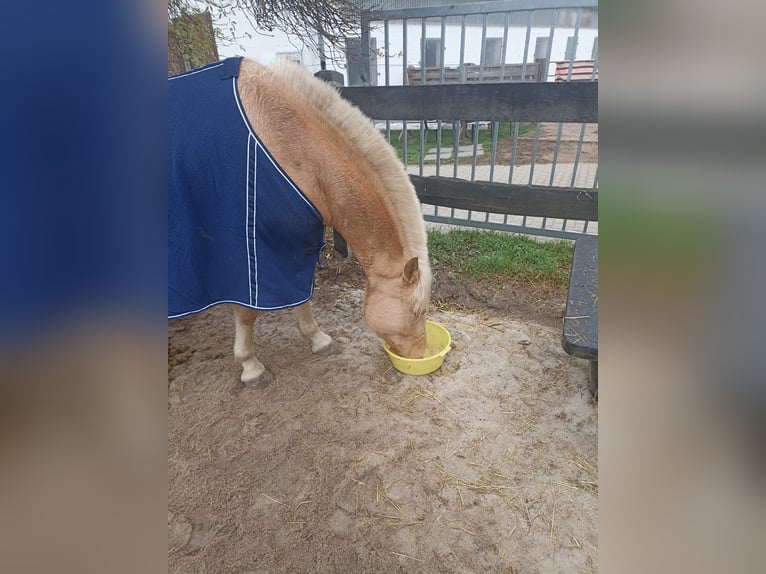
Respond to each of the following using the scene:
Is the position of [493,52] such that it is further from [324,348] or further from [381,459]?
[381,459]

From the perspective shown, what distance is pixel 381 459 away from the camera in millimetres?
2223

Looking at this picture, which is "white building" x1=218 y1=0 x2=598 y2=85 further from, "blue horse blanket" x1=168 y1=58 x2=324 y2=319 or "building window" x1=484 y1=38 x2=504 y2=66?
"blue horse blanket" x1=168 y1=58 x2=324 y2=319

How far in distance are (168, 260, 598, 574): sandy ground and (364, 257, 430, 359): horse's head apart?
1.45 ft

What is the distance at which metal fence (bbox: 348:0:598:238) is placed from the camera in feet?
14.6

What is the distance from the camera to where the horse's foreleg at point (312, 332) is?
118 inches

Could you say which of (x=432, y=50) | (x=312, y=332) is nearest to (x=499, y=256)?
(x=312, y=332)

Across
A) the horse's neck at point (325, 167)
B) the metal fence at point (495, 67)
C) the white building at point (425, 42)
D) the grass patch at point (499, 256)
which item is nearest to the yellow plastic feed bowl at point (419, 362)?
the horse's neck at point (325, 167)

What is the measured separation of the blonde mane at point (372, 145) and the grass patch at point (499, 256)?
1.95 meters

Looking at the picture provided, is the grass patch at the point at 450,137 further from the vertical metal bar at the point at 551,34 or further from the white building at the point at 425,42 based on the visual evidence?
the vertical metal bar at the point at 551,34

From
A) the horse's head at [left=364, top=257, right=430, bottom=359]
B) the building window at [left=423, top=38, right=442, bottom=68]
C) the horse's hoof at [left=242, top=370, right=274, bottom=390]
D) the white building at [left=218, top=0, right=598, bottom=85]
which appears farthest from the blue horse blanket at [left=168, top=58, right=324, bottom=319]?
the building window at [left=423, top=38, right=442, bottom=68]
